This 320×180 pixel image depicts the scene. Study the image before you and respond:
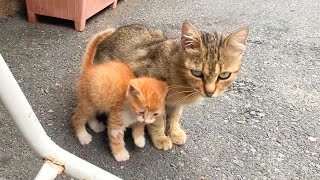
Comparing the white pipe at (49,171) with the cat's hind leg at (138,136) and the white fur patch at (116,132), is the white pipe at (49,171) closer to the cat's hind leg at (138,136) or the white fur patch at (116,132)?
the white fur patch at (116,132)

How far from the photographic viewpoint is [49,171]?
46.9 inches

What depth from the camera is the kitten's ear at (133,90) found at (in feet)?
5.22

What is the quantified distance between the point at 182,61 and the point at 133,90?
23 cm

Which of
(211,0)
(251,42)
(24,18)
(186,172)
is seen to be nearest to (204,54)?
(186,172)

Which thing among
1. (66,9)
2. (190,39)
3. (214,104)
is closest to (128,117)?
(190,39)

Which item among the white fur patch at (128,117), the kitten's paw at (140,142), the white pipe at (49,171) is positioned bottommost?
the kitten's paw at (140,142)

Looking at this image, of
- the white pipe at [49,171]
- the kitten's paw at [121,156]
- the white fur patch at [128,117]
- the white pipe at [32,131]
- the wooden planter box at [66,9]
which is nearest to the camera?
the white pipe at [32,131]

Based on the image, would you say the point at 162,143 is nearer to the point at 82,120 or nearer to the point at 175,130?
the point at 175,130

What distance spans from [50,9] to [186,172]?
158cm

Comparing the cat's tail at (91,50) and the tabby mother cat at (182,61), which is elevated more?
the tabby mother cat at (182,61)

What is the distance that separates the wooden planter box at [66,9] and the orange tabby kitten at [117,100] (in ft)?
3.01

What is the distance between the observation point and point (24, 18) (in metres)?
2.97

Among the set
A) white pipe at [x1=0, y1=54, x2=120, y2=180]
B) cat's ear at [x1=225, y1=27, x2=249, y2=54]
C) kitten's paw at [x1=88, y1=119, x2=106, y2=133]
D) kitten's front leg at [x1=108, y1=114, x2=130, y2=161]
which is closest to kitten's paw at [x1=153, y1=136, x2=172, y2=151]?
kitten's front leg at [x1=108, y1=114, x2=130, y2=161]

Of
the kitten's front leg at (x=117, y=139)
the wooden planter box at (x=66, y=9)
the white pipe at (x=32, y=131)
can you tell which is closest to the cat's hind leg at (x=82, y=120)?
the kitten's front leg at (x=117, y=139)
